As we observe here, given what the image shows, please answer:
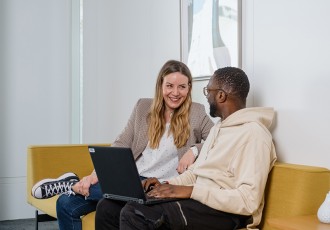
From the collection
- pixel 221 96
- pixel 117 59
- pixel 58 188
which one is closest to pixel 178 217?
pixel 221 96

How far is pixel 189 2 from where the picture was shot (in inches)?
127

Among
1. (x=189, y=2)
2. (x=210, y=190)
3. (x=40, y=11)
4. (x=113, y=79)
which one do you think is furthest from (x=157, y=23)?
(x=210, y=190)

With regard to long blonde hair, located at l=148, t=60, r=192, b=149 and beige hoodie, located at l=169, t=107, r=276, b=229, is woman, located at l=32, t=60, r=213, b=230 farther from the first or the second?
beige hoodie, located at l=169, t=107, r=276, b=229

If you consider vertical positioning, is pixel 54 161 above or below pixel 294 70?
below

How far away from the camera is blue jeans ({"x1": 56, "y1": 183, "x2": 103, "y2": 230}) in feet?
8.61

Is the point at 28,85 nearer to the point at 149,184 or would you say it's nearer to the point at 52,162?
the point at 52,162

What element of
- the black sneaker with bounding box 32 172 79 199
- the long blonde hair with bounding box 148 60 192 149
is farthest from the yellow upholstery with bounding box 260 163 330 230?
the black sneaker with bounding box 32 172 79 199

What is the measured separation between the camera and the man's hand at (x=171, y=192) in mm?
1952

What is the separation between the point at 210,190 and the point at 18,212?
2.88 m

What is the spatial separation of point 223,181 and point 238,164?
110 millimetres

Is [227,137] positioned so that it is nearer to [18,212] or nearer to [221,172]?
[221,172]

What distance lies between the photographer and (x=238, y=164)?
77.8 inches

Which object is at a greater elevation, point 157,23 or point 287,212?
point 157,23

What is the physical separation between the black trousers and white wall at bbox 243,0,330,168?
46 cm
